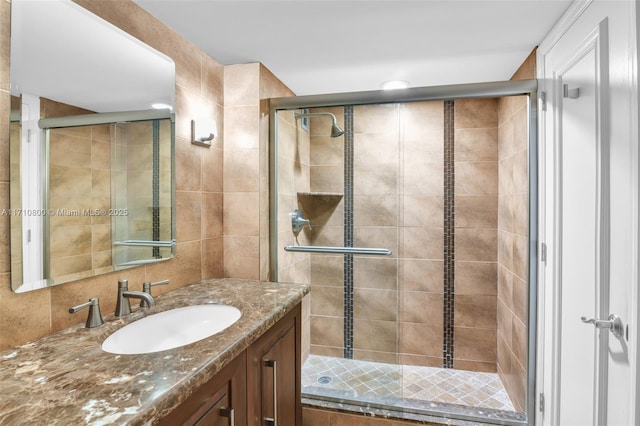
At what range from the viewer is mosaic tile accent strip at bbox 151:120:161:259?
5.27 feet

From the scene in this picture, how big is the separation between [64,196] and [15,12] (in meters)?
0.59

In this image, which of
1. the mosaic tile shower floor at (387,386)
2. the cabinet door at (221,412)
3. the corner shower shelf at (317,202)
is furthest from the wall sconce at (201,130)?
the mosaic tile shower floor at (387,386)

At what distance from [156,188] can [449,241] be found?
2.22m

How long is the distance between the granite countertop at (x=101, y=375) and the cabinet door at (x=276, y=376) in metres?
0.13

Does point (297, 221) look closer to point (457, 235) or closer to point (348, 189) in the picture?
point (348, 189)

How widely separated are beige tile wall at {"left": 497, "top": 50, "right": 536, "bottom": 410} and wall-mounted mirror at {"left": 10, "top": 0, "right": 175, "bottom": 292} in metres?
2.02

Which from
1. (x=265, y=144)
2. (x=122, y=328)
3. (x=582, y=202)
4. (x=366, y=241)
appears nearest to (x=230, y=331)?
(x=122, y=328)

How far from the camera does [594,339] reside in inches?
51.7

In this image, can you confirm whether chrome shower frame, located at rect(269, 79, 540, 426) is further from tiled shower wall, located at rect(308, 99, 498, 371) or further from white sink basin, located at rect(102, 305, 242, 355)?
white sink basin, located at rect(102, 305, 242, 355)

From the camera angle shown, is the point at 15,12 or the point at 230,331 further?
the point at 230,331

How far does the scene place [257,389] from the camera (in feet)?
4.23

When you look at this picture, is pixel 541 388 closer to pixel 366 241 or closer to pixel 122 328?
pixel 366 241

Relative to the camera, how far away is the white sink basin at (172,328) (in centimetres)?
122

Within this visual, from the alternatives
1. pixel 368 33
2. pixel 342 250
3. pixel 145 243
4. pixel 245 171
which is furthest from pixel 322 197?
pixel 145 243
